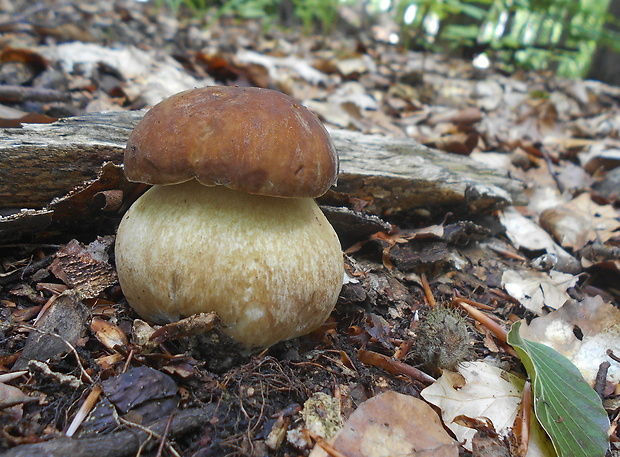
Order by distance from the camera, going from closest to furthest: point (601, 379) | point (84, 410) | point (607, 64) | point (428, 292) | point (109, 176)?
point (84, 410) < point (601, 379) < point (109, 176) < point (428, 292) < point (607, 64)

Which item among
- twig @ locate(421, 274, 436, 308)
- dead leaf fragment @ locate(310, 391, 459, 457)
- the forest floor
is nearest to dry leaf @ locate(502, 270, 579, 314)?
the forest floor

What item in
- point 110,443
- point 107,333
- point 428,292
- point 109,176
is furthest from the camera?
point 428,292

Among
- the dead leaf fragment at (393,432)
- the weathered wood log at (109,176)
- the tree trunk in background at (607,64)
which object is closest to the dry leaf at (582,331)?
the dead leaf fragment at (393,432)

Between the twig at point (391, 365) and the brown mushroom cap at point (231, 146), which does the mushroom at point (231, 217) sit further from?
the twig at point (391, 365)

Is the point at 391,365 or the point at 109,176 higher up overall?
the point at 109,176

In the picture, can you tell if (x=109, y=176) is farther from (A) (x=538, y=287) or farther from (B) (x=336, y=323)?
(A) (x=538, y=287)

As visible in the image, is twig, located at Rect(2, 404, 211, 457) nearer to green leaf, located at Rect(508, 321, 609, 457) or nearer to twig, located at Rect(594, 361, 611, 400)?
green leaf, located at Rect(508, 321, 609, 457)

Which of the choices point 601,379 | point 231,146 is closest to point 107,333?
point 231,146
